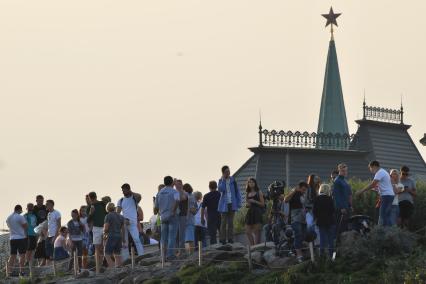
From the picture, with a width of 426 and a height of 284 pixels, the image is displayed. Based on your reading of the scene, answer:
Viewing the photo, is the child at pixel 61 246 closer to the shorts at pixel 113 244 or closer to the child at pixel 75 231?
the child at pixel 75 231

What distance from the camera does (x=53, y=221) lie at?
37781 mm

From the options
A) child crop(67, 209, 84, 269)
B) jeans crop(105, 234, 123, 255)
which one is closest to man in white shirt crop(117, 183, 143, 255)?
jeans crop(105, 234, 123, 255)

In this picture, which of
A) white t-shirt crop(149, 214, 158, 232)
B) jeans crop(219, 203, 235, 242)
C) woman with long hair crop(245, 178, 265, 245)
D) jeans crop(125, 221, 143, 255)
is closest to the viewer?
woman with long hair crop(245, 178, 265, 245)

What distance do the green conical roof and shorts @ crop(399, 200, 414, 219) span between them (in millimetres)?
40633

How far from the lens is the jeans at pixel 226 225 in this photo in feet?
117

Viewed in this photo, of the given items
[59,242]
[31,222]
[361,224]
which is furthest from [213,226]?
[31,222]

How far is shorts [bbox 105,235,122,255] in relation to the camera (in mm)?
34688

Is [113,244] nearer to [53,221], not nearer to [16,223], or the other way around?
[53,221]

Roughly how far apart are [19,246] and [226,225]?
5512 millimetres

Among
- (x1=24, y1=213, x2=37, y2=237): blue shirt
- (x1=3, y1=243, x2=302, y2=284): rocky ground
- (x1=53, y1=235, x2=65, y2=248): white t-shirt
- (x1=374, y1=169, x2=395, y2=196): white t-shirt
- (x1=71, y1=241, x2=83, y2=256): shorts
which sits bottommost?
(x1=3, y1=243, x2=302, y2=284): rocky ground

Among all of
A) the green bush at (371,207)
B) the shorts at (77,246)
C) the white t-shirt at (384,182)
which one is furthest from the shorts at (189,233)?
the green bush at (371,207)

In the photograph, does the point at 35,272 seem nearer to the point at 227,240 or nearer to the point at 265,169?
the point at 227,240

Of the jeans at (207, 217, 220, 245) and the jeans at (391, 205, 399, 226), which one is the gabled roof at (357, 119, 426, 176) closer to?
the jeans at (207, 217, 220, 245)

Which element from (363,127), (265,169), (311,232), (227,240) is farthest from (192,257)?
(363,127)
